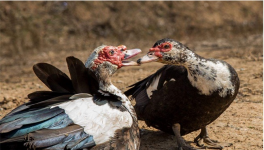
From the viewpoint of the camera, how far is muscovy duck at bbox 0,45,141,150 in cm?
310

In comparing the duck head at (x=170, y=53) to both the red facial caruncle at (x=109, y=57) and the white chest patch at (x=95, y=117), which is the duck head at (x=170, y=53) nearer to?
the red facial caruncle at (x=109, y=57)

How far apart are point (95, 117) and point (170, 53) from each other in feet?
3.42

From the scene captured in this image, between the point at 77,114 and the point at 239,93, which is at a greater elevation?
the point at 77,114

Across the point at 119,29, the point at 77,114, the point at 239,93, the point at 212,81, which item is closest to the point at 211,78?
the point at 212,81

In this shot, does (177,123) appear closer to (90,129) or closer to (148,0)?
(90,129)

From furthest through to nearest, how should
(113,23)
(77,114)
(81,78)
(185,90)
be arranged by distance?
(113,23)
(185,90)
(81,78)
(77,114)

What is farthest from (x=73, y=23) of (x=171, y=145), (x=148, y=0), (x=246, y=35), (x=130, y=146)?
(x=130, y=146)

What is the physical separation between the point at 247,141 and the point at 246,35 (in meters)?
6.79

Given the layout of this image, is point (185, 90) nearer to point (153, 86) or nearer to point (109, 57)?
point (153, 86)

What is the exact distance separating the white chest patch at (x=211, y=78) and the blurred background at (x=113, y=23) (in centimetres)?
600

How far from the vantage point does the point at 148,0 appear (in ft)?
38.6

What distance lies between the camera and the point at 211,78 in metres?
3.80

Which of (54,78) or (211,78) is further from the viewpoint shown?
(211,78)

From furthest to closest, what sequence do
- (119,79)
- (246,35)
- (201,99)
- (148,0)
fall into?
(148,0) → (246,35) → (119,79) → (201,99)
